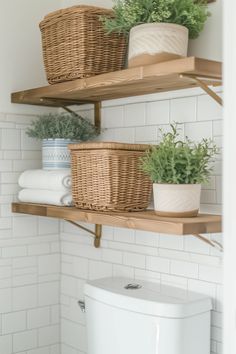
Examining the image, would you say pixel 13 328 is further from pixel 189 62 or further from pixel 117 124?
pixel 189 62

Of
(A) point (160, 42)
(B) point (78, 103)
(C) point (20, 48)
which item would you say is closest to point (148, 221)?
(A) point (160, 42)

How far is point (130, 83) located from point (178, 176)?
0.33 meters

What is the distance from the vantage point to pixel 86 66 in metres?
1.89

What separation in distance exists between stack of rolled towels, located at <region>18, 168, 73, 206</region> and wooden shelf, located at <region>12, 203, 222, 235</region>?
0.16 ft

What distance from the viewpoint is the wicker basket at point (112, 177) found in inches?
69.2

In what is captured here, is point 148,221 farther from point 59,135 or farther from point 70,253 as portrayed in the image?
point 70,253

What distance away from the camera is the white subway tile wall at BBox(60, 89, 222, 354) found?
1750mm

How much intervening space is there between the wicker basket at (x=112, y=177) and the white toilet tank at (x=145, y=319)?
0.90 ft

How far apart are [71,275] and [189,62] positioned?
1.14 metres

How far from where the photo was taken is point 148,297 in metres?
1.75

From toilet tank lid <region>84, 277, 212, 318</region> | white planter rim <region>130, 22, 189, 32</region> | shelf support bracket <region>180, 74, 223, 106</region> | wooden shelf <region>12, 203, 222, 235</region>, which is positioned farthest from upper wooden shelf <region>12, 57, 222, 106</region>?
toilet tank lid <region>84, 277, 212, 318</region>

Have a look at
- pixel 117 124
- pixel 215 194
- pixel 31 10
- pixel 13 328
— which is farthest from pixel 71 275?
pixel 31 10
